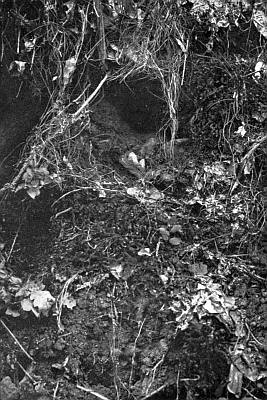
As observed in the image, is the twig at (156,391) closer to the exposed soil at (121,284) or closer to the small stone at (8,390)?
the exposed soil at (121,284)

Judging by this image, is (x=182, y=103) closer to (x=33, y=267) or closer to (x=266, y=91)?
(x=266, y=91)

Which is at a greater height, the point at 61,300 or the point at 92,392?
the point at 61,300

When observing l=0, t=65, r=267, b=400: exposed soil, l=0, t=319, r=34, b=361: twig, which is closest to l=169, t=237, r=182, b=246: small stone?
l=0, t=65, r=267, b=400: exposed soil

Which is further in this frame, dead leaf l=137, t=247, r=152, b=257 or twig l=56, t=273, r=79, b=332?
dead leaf l=137, t=247, r=152, b=257

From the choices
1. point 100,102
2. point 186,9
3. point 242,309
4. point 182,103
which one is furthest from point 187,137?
point 242,309

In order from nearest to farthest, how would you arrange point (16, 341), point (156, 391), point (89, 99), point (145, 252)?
point (156, 391) < point (16, 341) < point (145, 252) < point (89, 99)

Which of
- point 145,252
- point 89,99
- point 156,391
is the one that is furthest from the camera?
point 89,99

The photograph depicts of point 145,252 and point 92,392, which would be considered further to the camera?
point 145,252

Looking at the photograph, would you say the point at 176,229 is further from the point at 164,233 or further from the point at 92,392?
the point at 92,392

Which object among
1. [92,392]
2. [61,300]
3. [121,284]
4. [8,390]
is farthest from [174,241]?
[8,390]

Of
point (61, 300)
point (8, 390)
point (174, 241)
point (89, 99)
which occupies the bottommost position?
point (8, 390)

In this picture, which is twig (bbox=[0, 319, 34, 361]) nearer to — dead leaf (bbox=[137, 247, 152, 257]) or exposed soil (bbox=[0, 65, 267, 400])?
exposed soil (bbox=[0, 65, 267, 400])

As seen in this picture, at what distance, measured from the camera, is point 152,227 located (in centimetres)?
215

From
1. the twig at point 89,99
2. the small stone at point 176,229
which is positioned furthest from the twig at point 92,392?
the twig at point 89,99
